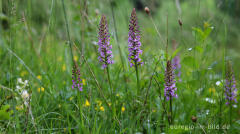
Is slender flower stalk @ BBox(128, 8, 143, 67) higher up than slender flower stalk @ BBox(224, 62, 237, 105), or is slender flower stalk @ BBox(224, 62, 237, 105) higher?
slender flower stalk @ BBox(128, 8, 143, 67)

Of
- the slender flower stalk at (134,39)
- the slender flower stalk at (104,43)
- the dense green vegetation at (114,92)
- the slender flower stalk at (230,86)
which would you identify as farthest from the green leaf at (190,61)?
the slender flower stalk at (104,43)

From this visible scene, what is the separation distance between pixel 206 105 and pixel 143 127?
1.86 feet

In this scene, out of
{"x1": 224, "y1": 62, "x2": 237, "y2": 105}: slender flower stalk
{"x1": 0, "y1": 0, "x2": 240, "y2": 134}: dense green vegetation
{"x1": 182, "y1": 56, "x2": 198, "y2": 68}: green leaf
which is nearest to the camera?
{"x1": 0, "y1": 0, "x2": 240, "y2": 134}: dense green vegetation

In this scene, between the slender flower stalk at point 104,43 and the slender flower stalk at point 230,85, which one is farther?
the slender flower stalk at point 230,85

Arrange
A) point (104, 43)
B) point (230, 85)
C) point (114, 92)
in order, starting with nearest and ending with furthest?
point (104, 43)
point (230, 85)
point (114, 92)

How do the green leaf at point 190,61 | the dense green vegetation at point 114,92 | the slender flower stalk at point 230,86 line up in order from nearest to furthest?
the dense green vegetation at point 114,92, the slender flower stalk at point 230,86, the green leaf at point 190,61

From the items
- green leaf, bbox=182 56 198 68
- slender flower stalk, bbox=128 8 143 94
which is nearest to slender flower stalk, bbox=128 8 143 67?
slender flower stalk, bbox=128 8 143 94

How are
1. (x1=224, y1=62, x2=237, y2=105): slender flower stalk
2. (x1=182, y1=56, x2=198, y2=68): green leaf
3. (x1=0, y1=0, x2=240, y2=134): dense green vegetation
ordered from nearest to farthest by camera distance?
1. (x1=0, y1=0, x2=240, y2=134): dense green vegetation
2. (x1=224, y1=62, x2=237, y2=105): slender flower stalk
3. (x1=182, y1=56, x2=198, y2=68): green leaf

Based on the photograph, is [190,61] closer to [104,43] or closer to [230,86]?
[230,86]

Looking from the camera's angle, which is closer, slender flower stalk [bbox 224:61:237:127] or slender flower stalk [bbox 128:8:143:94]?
slender flower stalk [bbox 128:8:143:94]

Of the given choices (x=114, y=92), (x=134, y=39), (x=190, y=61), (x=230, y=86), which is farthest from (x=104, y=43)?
(x=230, y=86)

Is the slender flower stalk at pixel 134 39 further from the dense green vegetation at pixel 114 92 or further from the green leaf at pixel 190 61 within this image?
the green leaf at pixel 190 61

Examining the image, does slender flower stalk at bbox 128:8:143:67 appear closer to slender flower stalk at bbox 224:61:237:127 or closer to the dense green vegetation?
the dense green vegetation

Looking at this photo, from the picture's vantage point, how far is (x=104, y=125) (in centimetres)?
122
